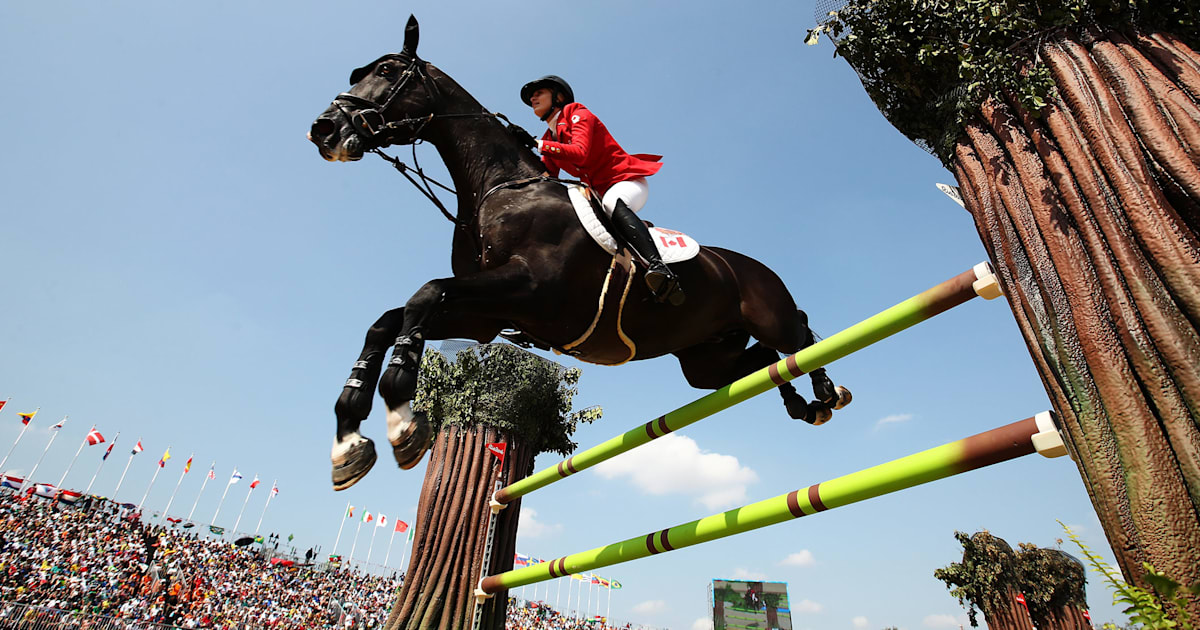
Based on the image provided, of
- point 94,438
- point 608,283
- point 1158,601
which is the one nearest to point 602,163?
point 608,283

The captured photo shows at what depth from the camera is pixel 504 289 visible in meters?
2.57

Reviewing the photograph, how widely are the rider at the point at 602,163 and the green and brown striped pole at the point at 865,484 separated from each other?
1067 mm

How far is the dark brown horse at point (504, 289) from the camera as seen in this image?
228 centimetres

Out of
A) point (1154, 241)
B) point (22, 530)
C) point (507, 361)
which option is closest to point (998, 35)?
point (1154, 241)

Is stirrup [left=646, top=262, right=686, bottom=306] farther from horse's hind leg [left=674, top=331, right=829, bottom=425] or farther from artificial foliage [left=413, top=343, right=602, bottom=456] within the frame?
artificial foliage [left=413, top=343, right=602, bottom=456]

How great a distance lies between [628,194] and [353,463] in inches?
74.9

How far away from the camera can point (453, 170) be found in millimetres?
3348

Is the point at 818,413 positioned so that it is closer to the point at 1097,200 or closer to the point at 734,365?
the point at 734,365

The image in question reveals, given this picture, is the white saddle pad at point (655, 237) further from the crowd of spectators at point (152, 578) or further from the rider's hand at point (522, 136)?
the crowd of spectators at point (152, 578)

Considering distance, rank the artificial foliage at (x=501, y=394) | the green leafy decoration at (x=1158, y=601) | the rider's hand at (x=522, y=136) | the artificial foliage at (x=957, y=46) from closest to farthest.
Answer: the green leafy decoration at (x=1158, y=601) < the artificial foliage at (x=957, y=46) < the rider's hand at (x=522, y=136) < the artificial foliage at (x=501, y=394)

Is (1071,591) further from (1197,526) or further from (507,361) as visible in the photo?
(1197,526)

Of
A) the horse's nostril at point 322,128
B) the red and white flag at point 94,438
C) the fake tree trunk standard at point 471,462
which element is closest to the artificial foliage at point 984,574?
the fake tree trunk standard at point 471,462

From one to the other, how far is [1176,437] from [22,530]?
24.3m

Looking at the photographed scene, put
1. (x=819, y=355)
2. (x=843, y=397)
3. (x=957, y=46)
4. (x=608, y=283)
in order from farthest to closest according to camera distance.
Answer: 1. (x=843, y=397)
2. (x=608, y=283)
3. (x=957, y=46)
4. (x=819, y=355)
